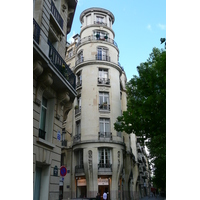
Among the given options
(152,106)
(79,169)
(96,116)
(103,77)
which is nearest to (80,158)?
(79,169)

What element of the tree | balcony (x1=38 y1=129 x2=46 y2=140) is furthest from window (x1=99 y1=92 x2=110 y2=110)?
balcony (x1=38 y1=129 x2=46 y2=140)

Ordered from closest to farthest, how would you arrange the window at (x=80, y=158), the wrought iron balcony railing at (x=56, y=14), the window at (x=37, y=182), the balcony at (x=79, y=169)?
the window at (x=37, y=182)
the wrought iron balcony railing at (x=56, y=14)
the balcony at (x=79, y=169)
the window at (x=80, y=158)

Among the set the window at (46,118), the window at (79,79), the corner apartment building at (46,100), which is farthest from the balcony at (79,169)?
the window at (46,118)

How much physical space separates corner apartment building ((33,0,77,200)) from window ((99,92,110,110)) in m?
13.9

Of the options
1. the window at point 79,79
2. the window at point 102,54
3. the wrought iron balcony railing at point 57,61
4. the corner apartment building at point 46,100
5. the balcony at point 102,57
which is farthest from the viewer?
the window at point 102,54

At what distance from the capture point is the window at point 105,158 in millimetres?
22178

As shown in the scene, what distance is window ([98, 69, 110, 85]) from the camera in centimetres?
2559

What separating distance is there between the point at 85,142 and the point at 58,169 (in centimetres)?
1395

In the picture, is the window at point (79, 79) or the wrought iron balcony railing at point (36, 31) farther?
the window at point (79, 79)

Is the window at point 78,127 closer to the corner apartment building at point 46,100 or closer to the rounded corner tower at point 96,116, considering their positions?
the rounded corner tower at point 96,116

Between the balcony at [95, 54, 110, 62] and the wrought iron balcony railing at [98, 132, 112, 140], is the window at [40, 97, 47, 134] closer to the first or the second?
the wrought iron balcony railing at [98, 132, 112, 140]

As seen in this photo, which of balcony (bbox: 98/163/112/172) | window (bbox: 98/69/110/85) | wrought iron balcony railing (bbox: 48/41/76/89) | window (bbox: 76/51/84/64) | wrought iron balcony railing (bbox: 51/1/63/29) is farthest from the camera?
window (bbox: 76/51/84/64)
